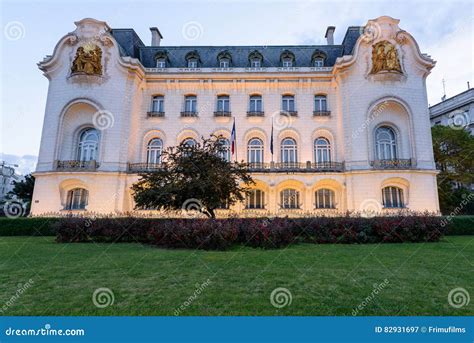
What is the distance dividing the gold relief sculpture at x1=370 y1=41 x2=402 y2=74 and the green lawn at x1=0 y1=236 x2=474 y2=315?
17.7 meters

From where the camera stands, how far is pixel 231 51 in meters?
27.6

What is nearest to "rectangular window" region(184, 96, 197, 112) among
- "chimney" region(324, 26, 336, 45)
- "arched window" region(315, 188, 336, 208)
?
"arched window" region(315, 188, 336, 208)

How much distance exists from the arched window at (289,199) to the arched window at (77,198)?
1702cm

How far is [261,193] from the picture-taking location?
2381 cm

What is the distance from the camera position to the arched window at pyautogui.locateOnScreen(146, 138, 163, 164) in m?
24.8

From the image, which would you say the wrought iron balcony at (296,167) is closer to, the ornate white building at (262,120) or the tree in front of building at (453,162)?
the ornate white building at (262,120)

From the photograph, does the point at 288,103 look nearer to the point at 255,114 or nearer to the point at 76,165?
the point at 255,114

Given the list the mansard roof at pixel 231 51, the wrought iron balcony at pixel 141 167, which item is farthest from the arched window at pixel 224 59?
the wrought iron balcony at pixel 141 167

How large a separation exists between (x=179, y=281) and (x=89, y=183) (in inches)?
756

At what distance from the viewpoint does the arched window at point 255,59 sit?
26266 millimetres

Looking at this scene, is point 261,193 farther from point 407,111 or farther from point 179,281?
point 179,281

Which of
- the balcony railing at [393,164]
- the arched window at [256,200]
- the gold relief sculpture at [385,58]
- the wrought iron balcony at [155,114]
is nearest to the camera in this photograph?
the balcony railing at [393,164]

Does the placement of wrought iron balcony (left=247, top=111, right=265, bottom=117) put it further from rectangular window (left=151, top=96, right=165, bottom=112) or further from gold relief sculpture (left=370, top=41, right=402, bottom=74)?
gold relief sculpture (left=370, top=41, right=402, bottom=74)

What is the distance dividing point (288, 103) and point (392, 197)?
12360 millimetres
